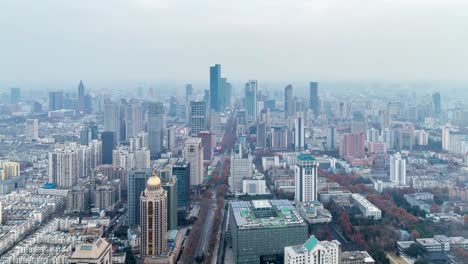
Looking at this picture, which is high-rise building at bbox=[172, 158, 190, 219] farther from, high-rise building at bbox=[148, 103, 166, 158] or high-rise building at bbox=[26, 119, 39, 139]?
high-rise building at bbox=[26, 119, 39, 139]

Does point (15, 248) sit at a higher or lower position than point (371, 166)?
lower

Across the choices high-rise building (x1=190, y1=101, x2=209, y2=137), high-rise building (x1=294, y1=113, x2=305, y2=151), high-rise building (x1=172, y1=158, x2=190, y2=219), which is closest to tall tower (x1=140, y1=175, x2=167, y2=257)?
high-rise building (x1=172, y1=158, x2=190, y2=219)

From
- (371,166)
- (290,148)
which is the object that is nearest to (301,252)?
(371,166)

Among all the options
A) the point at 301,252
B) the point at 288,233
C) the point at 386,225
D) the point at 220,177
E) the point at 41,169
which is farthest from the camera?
the point at 220,177

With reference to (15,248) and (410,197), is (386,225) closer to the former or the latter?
(410,197)

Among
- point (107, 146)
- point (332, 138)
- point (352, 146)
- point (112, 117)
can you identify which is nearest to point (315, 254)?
point (107, 146)

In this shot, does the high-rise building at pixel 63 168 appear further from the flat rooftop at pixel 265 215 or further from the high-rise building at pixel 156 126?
the flat rooftop at pixel 265 215

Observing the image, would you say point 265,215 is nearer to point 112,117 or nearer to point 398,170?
point 398,170
